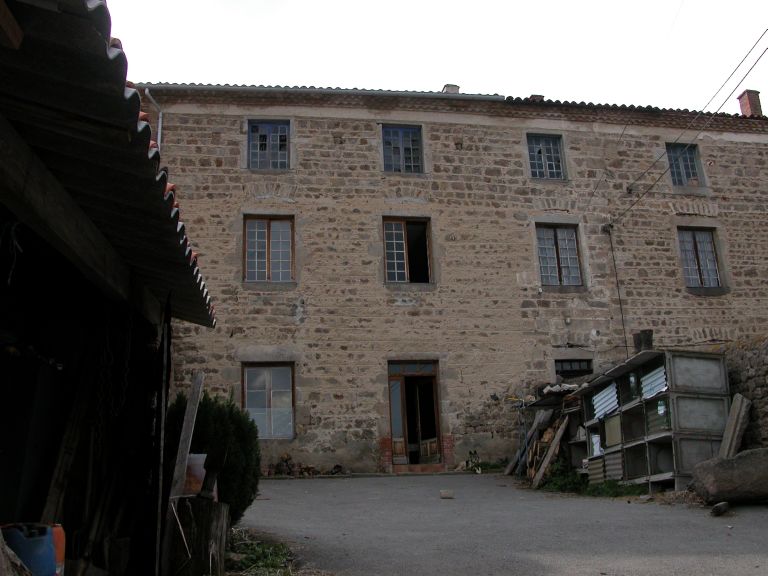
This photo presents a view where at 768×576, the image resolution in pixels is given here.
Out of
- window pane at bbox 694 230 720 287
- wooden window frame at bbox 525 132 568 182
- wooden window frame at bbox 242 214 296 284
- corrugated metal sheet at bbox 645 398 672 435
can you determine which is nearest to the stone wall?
corrugated metal sheet at bbox 645 398 672 435

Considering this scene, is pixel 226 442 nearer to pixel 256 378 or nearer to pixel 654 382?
pixel 654 382

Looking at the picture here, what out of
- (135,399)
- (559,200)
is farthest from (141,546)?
(559,200)

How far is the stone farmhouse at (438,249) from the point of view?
14.5 meters

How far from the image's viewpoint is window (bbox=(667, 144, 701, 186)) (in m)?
17.4

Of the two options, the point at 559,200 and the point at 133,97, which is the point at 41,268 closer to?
the point at 133,97

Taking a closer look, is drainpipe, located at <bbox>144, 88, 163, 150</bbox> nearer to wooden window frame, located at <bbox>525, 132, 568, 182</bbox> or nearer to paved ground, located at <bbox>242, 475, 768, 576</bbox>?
wooden window frame, located at <bbox>525, 132, 568, 182</bbox>

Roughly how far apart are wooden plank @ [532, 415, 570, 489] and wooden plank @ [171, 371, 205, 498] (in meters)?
7.78

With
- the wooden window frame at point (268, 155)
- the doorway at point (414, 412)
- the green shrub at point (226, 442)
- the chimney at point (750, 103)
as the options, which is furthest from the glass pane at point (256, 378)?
the chimney at point (750, 103)

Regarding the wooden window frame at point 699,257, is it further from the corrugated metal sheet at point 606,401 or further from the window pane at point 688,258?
the corrugated metal sheet at point 606,401

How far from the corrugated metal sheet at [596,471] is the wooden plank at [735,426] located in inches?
76.9

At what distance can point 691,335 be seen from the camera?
52.7ft

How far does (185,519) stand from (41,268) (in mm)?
1878

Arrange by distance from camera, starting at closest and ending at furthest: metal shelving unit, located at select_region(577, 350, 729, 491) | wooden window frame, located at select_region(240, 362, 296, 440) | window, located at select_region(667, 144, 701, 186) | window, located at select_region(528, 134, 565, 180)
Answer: metal shelving unit, located at select_region(577, 350, 729, 491) < wooden window frame, located at select_region(240, 362, 296, 440) < window, located at select_region(528, 134, 565, 180) < window, located at select_region(667, 144, 701, 186)

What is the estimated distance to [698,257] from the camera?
664 inches
